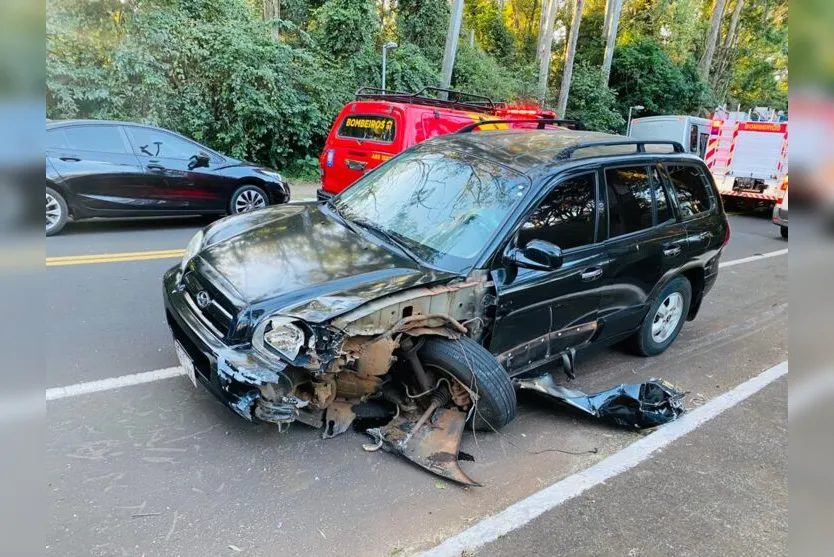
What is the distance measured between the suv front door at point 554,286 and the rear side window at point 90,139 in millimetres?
6217

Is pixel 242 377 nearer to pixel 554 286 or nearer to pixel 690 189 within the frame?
pixel 554 286

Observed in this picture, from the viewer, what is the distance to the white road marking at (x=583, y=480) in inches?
106

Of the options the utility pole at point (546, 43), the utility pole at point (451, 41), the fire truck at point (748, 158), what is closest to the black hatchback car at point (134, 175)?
the utility pole at point (451, 41)

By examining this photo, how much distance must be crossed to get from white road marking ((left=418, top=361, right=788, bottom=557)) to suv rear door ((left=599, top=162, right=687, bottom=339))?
862 mm

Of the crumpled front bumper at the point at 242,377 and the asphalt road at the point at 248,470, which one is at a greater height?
the crumpled front bumper at the point at 242,377

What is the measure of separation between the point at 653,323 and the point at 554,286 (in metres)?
1.74

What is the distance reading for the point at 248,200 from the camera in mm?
8969

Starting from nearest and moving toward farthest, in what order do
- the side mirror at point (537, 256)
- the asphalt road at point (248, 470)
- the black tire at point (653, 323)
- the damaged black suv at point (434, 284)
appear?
the asphalt road at point (248, 470)
the damaged black suv at point (434, 284)
the side mirror at point (537, 256)
the black tire at point (653, 323)

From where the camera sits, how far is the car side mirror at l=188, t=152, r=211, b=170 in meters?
8.16

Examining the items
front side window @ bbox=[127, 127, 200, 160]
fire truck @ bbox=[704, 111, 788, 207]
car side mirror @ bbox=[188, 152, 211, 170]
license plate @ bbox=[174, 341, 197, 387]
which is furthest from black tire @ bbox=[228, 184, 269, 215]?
fire truck @ bbox=[704, 111, 788, 207]

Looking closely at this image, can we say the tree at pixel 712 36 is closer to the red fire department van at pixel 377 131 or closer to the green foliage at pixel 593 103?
the green foliage at pixel 593 103

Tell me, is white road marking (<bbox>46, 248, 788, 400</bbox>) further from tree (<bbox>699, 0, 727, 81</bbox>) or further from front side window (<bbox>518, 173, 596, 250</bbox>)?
tree (<bbox>699, 0, 727, 81</bbox>)

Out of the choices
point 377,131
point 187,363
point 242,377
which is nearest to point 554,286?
point 242,377

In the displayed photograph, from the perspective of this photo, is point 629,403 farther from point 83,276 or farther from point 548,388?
point 83,276
